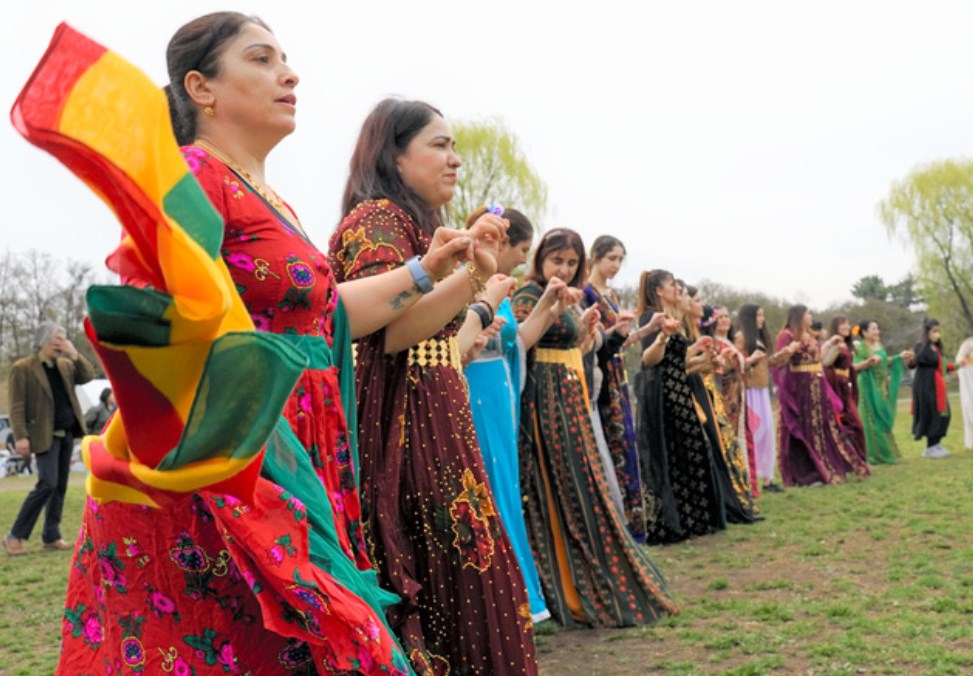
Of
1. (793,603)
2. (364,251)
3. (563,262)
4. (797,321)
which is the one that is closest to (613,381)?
(563,262)

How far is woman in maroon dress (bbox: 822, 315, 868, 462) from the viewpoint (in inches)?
495

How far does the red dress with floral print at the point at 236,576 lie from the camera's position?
1.77m

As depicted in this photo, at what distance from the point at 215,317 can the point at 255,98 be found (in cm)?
99

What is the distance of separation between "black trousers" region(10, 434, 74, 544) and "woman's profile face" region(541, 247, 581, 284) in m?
5.30

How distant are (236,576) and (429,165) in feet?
5.73

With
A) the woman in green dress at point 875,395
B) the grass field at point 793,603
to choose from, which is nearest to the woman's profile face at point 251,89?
the grass field at point 793,603

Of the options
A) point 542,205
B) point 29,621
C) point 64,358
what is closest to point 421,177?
point 29,621

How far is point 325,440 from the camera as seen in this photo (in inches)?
85.9

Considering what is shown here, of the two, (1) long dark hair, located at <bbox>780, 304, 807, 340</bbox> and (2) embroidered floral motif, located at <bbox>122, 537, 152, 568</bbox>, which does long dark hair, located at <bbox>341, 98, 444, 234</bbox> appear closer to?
(2) embroidered floral motif, located at <bbox>122, 537, 152, 568</bbox>

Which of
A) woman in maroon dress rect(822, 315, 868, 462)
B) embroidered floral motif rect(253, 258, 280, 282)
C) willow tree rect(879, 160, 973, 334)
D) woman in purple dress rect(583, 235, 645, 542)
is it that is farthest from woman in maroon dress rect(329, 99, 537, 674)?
willow tree rect(879, 160, 973, 334)

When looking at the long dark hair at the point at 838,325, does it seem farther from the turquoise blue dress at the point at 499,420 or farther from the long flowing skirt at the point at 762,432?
the turquoise blue dress at the point at 499,420

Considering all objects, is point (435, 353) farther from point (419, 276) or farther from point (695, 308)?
point (695, 308)

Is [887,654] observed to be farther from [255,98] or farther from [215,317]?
[215,317]

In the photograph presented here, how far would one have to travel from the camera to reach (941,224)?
136 feet
